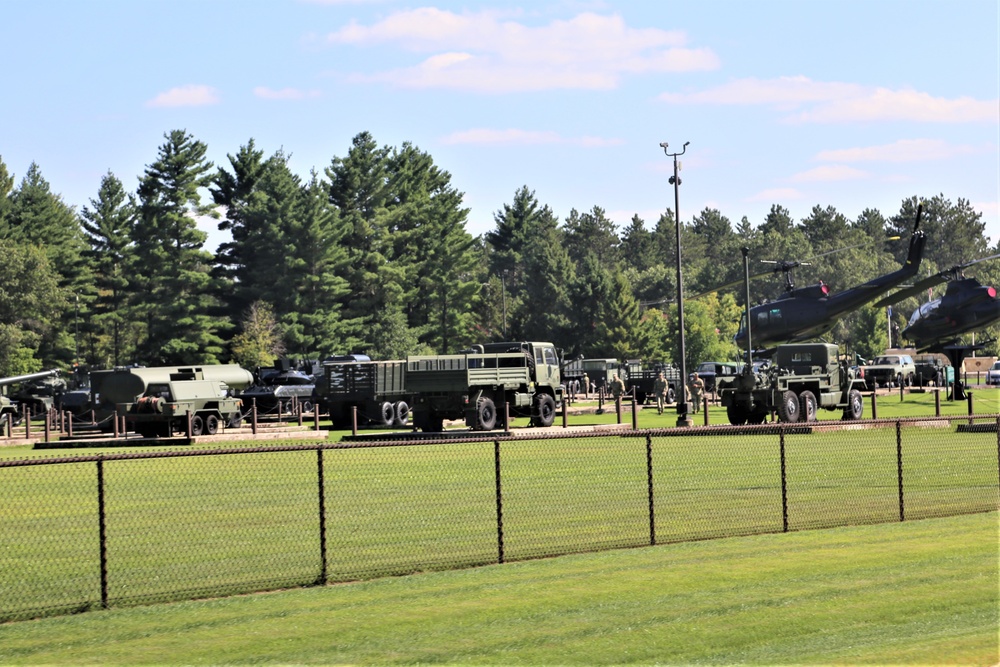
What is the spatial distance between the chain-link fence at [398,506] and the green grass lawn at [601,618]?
916 millimetres

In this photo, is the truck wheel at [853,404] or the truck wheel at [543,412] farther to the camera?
the truck wheel at [853,404]

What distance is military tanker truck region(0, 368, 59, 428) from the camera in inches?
1767

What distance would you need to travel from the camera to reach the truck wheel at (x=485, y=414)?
39.2m

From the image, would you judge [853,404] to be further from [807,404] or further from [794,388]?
[807,404]

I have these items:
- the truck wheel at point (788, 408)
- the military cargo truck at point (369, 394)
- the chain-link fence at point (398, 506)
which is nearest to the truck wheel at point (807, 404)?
the truck wheel at point (788, 408)

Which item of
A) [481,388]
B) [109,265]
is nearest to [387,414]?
[481,388]

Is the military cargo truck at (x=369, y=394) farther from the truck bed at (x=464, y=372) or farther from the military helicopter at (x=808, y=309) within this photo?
the military helicopter at (x=808, y=309)

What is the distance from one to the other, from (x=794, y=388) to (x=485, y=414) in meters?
10.5

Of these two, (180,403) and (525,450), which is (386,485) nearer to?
(525,450)

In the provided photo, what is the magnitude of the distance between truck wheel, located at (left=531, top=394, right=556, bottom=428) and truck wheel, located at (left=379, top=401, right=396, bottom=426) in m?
6.01

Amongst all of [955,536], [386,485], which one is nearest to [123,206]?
[386,485]

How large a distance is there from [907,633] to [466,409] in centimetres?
2969

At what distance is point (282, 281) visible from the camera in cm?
9619

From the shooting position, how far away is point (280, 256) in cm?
9694
